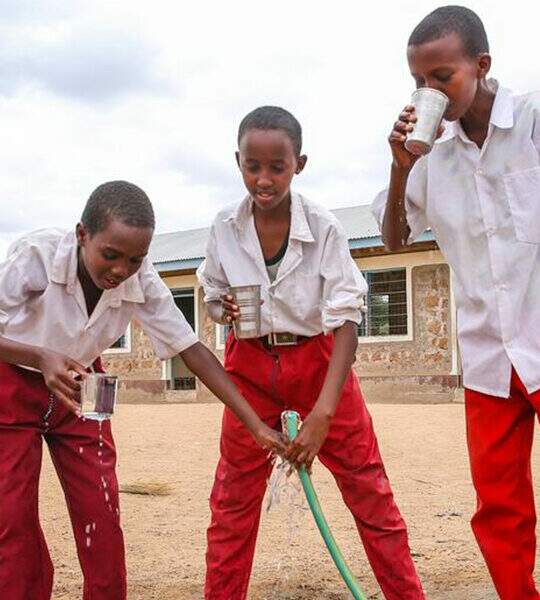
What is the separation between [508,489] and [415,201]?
0.85 meters

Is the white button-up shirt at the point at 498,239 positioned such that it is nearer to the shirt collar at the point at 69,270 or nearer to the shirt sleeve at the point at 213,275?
the shirt sleeve at the point at 213,275

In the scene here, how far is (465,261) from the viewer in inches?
96.4

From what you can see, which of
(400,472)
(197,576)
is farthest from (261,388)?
(400,472)

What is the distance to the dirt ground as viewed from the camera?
3.69 meters

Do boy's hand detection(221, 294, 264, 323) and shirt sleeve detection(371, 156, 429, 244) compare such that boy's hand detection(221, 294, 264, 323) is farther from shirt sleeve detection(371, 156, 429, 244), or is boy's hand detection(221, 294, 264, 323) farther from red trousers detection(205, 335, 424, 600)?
shirt sleeve detection(371, 156, 429, 244)

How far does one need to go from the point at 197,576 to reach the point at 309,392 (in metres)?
1.39

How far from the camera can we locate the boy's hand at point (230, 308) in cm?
279

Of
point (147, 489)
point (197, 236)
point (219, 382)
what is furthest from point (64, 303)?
point (197, 236)

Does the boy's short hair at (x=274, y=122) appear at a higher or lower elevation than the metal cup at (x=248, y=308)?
higher

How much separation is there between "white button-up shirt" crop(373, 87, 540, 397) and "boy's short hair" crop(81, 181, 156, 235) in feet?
2.72

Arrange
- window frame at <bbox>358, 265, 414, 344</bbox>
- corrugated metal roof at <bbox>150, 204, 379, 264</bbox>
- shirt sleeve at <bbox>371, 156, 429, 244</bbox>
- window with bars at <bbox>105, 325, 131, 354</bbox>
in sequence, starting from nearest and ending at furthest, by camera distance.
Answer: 1. shirt sleeve at <bbox>371, 156, 429, 244</bbox>
2. window frame at <bbox>358, 265, 414, 344</bbox>
3. corrugated metal roof at <bbox>150, 204, 379, 264</bbox>
4. window with bars at <bbox>105, 325, 131, 354</bbox>

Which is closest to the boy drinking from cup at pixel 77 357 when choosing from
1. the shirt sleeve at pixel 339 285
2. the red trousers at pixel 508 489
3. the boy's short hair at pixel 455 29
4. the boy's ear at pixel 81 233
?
the boy's ear at pixel 81 233

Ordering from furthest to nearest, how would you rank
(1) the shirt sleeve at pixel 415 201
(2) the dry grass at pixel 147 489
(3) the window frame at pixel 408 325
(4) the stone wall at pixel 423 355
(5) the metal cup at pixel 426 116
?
(3) the window frame at pixel 408 325, (4) the stone wall at pixel 423 355, (2) the dry grass at pixel 147 489, (1) the shirt sleeve at pixel 415 201, (5) the metal cup at pixel 426 116

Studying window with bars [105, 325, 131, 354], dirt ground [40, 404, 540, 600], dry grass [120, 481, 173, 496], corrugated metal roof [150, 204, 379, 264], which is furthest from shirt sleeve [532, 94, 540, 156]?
window with bars [105, 325, 131, 354]
